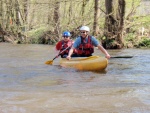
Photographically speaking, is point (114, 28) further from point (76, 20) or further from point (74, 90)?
point (74, 90)

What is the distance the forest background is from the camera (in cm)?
1639

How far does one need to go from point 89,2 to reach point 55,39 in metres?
2.90

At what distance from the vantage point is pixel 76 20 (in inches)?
767

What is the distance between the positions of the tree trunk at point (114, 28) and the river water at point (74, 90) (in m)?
6.65

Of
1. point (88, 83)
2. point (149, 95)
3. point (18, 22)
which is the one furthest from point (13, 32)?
point (149, 95)

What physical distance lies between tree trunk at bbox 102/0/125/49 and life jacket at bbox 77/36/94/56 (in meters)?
6.93

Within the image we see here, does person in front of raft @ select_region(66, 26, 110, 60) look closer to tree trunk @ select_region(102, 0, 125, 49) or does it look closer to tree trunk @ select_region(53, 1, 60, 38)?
tree trunk @ select_region(102, 0, 125, 49)

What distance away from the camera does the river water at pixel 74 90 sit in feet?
16.6

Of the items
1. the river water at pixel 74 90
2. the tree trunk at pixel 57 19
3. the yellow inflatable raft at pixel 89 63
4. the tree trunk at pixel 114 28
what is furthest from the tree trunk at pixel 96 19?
the yellow inflatable raft at pixel 89 63

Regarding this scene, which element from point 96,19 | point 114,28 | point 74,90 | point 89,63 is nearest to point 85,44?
point 89,63

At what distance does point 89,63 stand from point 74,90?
2.56 meters

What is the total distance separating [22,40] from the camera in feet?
74.1

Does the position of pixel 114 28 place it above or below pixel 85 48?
above

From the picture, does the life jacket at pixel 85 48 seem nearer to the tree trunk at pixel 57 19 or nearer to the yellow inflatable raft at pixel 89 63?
the yellow inflatable raft at pixel 89 63
